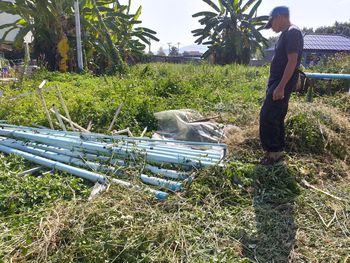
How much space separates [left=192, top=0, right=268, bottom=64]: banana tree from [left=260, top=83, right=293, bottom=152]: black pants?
18.5 metres

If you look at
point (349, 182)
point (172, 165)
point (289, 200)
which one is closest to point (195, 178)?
point (172, 165)

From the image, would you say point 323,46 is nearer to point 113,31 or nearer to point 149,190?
point 113,31

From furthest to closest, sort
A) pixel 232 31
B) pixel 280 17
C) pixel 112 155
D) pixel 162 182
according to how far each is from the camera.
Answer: pixel 232 31, pixel 112 155, pixel 280 17, pixel 162 182

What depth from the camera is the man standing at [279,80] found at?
3160 mm

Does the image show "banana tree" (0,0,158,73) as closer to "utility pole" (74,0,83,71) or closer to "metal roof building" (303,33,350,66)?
"utility pole" (74,0,83,71)

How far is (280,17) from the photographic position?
10.9 ft

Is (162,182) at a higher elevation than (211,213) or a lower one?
higher

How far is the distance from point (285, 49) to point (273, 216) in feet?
5.57

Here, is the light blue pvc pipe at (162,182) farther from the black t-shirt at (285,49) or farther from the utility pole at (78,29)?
the utility pole at (78,29)

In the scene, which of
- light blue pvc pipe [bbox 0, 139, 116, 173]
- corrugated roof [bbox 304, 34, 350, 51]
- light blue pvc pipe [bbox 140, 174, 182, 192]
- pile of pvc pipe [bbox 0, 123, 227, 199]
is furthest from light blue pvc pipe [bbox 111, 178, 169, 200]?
corrugated roof [bbox 304, 34, 350, 51]

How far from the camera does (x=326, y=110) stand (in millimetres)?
4590

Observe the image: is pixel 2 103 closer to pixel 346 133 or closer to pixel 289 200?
pixel 289 200

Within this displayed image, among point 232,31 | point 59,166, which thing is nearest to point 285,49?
point 59,166

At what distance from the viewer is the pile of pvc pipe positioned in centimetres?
310
